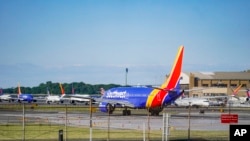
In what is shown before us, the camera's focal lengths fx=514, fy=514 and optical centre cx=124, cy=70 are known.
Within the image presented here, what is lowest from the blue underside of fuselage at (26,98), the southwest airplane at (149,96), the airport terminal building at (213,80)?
the blue underside of fuselage at (26,98)

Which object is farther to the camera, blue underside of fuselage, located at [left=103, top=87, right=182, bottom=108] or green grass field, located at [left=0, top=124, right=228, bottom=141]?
blue underside of fuselage, located at [left=103, top=87, right=182, bottom=108]

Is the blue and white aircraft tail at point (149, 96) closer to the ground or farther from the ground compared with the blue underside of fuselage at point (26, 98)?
farther from the ground

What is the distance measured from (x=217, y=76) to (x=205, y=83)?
609 cm

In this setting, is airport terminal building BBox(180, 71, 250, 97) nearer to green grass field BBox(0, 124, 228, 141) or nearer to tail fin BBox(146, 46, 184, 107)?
tail fin BBox(146, 46, 184, 107)

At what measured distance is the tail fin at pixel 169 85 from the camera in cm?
6123

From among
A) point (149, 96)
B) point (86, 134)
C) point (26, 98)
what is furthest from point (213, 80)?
point (86, 134)

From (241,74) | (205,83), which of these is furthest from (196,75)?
(241,74)

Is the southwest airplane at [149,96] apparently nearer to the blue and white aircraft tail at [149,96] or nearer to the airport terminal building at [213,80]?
the blue and white aircraft tail at [149,96]

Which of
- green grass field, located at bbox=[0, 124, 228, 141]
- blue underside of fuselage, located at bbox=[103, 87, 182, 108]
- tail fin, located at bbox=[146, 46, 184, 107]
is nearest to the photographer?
green grass field, located at bbox=[0, 124, 228, 141]

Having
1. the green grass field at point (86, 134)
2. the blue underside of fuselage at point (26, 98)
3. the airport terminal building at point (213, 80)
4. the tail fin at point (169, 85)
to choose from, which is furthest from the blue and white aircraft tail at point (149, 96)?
the airport terminal building at point (213, 80)

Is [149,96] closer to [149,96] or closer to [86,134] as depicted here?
[149,96]

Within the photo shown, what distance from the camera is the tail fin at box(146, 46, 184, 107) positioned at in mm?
61234

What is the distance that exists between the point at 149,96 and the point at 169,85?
371cm

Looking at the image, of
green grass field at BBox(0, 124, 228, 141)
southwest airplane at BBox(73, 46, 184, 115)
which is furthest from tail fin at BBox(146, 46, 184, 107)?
green grass field at BBox(0, 124, 228, 141)
